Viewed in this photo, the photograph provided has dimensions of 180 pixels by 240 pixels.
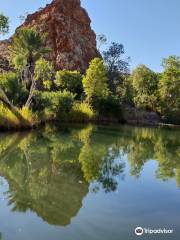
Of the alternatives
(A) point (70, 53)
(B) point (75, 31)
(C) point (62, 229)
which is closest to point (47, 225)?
(C) point (62, 229)

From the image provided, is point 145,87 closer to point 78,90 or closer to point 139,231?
point 78,90

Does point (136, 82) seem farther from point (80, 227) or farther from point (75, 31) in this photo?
point (80, 227)

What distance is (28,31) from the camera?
2872 cm

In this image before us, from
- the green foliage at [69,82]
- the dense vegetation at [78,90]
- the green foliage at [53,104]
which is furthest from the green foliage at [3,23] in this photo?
the green foliage at [69,82]

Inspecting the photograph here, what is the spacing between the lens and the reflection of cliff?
6117mm

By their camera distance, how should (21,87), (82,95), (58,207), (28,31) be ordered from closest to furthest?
1. (58,207)
2. (21,87)
3. (28,31)
4. (82,95)

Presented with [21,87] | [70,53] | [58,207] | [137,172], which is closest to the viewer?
[58,207]

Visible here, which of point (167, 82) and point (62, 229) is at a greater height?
point (167, 82)

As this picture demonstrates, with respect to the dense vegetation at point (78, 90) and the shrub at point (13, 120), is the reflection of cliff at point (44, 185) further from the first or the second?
the dense vegetation at point (78, 90)

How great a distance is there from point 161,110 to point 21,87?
25009mm

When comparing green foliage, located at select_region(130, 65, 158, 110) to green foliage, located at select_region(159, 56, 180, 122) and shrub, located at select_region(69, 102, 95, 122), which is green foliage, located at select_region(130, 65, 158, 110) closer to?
green foliage, located at select_region(159, 56, 180, 122)

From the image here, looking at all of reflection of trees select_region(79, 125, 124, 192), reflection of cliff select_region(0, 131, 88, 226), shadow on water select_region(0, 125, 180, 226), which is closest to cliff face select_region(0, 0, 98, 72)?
shadow on water select_region(0, 125, 180, 226)

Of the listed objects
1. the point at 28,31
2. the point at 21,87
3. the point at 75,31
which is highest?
the point at 75,31

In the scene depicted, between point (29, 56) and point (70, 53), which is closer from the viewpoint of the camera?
point (29, 56)
